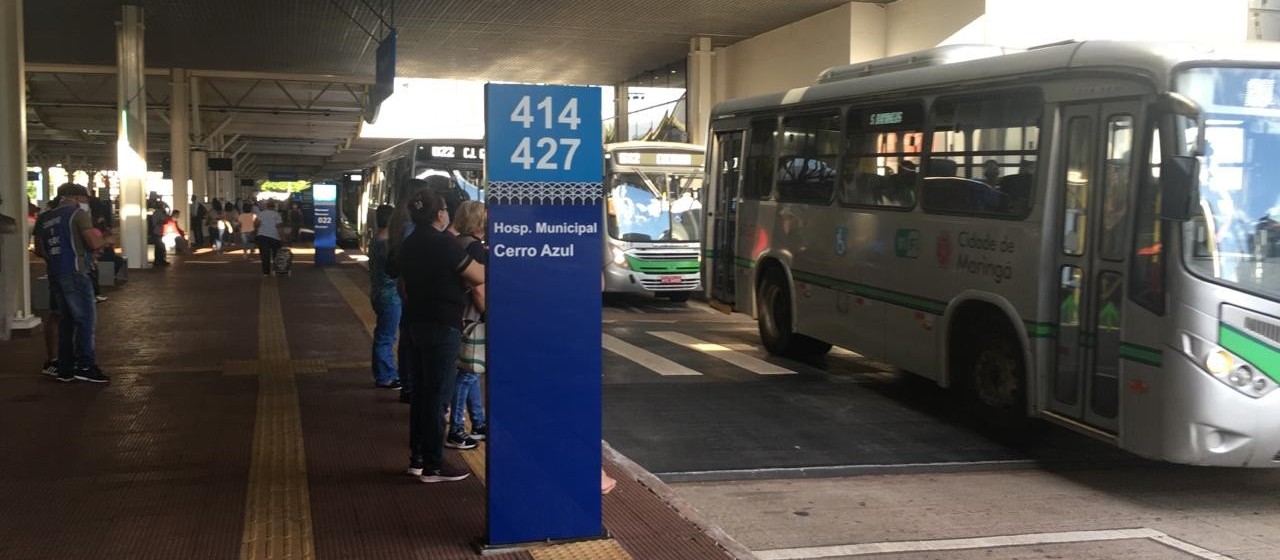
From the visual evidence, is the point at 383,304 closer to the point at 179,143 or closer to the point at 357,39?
the point at 357,39

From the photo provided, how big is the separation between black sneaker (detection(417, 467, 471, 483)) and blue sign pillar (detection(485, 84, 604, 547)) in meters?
1.46

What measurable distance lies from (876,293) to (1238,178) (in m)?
3.87

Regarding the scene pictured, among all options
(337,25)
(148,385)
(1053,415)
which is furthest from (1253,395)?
(337,25)

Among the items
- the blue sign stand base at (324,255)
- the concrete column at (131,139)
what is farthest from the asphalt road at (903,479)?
the blue sign stand base at (324,255)

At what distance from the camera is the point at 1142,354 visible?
6.96 m

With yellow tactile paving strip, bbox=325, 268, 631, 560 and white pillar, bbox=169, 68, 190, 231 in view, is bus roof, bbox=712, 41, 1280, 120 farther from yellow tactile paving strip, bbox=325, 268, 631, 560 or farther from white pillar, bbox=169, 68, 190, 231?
white pillar, bbox=169, 68, 190, 231

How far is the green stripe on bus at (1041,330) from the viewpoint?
7.95 metres

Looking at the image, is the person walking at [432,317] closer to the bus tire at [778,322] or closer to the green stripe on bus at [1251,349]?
the green stripe on bus at [1251,349]

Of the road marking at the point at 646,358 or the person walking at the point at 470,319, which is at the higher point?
the person walking at the point at 470,319

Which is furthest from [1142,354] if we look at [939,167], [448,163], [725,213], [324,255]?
[324,255]

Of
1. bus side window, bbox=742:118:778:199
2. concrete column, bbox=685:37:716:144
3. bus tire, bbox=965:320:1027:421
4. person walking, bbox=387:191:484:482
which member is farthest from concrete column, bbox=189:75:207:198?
person walking, bbox=387:191:484:482

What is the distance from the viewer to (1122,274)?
7203 mm

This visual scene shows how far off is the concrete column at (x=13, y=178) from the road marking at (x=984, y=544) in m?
10.9

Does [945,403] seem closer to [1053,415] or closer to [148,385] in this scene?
[1053,415]
